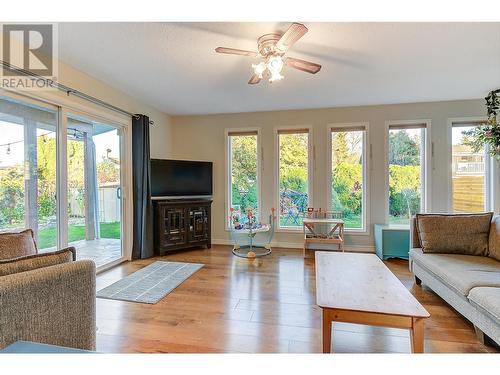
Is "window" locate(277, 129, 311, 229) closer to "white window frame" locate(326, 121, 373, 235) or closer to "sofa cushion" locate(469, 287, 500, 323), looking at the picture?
"white window frame" locate(326, 121, 373, 235)

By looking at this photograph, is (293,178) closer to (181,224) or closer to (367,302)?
(181,224)

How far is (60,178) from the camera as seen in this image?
2.70 m

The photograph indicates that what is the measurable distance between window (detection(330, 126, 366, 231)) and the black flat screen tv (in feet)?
7.32

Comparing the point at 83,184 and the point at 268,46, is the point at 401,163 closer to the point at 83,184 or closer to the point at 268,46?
the point at 268,46

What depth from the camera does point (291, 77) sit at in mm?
3008

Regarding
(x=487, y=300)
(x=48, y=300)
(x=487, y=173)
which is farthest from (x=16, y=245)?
(x=487, y=173)

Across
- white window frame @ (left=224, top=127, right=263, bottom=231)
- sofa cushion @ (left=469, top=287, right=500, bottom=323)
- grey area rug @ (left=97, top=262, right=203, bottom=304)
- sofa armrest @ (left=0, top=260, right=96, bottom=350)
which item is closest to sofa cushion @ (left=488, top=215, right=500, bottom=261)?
sofa cushion @ (left=469, top=287, right=500, bottom=323)

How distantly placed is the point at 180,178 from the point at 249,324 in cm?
286

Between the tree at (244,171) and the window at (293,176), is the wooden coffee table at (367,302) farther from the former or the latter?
the tree at (244,171)

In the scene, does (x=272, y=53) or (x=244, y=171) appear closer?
(x=272, y=53)

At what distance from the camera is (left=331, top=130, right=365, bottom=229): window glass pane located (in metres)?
4.22
